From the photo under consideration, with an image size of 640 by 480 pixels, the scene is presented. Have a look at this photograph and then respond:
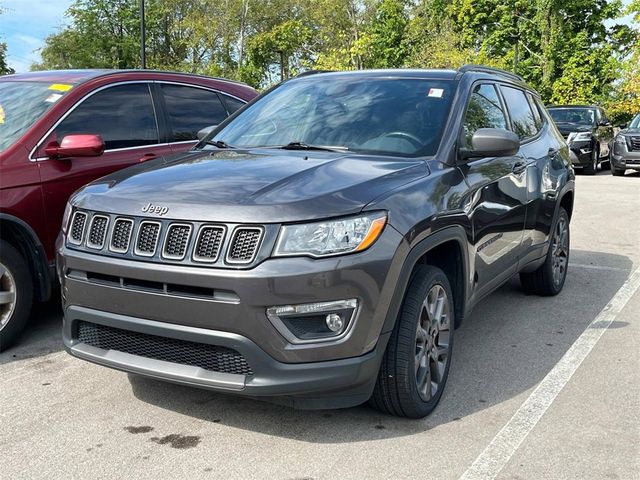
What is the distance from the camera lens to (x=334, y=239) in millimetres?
2912

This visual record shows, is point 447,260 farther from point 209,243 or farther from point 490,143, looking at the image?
point 209,243

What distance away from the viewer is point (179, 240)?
296 cm

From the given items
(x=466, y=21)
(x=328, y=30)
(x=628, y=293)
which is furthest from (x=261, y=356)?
(x=328, y=30)

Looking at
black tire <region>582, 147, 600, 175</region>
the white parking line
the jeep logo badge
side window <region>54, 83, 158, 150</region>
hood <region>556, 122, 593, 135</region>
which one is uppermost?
side window <region>54, 83, 158, 150</region>

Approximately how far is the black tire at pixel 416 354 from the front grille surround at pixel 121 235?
1271 mm

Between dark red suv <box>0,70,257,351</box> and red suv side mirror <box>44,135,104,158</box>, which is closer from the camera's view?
dark red suv <box>0,70,257,351</box>

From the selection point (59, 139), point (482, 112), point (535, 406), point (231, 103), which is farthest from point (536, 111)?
point (59, 139)

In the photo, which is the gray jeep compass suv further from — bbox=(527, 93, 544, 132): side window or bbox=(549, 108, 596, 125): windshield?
bbox=(549, 108, 596, 125): windshield

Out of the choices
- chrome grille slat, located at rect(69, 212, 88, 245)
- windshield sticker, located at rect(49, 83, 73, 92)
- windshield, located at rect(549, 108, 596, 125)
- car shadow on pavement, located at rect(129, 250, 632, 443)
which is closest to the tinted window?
windshield sticker, located at rect(49, 83, 73, 92)

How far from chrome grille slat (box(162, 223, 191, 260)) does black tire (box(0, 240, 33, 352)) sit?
5.92ft

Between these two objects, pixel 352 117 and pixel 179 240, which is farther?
pixel 352 117

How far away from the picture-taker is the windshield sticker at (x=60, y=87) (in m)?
5.01

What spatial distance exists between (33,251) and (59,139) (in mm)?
823

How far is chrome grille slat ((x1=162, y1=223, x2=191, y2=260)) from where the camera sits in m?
2.95
